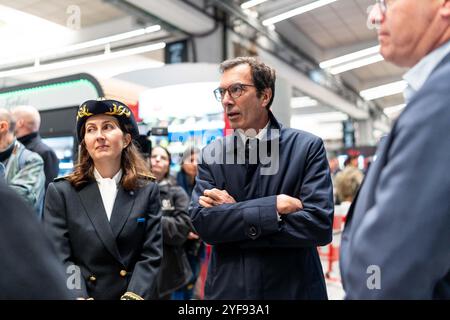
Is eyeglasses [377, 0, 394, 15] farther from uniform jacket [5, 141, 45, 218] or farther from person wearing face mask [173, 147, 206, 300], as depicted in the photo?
person wearing face mask [173, 147, 206, 300]

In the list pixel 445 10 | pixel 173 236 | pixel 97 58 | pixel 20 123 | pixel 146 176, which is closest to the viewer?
pixel 445 10

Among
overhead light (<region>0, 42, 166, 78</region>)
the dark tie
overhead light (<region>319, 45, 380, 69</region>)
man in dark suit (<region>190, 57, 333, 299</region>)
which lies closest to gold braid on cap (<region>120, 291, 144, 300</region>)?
man in dark suit (<region>190, 57, 333, 299</region>)

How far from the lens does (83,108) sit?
1.58 metres

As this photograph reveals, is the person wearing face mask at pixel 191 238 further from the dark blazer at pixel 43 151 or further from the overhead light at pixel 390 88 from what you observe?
the overhead light at pixel 390 88

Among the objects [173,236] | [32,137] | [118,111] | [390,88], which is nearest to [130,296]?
[118,111]

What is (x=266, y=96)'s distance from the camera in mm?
1664

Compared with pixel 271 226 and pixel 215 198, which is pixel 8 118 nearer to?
pixel 215 198

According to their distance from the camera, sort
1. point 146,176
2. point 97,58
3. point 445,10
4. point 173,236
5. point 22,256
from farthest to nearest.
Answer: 1. point 97,58
2. point 173,236
3. point 146,176
4. point 445,10
5. point 22,256

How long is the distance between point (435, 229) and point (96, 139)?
1.27 meters

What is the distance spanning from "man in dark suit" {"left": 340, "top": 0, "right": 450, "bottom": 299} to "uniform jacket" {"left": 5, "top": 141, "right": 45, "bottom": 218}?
1.83 metres

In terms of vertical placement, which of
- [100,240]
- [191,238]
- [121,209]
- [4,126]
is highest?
[4,126]

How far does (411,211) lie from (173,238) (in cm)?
235

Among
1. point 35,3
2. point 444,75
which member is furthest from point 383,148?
point 35,3
